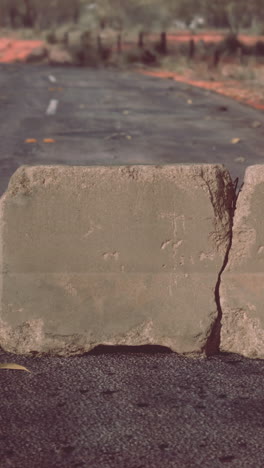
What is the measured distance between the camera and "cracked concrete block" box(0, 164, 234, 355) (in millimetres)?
4754

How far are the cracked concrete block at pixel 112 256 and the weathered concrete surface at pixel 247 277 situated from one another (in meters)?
0.06

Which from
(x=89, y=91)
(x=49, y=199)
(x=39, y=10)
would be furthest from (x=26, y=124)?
(x=39, y=10)

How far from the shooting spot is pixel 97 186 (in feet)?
15.6

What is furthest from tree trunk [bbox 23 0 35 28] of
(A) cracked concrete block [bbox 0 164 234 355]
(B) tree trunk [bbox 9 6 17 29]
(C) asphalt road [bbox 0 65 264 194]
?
(A) cracked concrete block [bbox 0 164 234 355]

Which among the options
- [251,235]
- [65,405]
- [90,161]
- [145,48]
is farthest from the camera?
[145,48]

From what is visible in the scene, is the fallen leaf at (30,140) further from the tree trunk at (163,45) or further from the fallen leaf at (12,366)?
the tree trunk at (163,45)

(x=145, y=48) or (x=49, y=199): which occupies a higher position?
(x=49, y=199)

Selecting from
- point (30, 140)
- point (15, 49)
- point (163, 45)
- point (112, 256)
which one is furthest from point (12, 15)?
point (112, 256)

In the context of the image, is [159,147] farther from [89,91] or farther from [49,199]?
[89,91]

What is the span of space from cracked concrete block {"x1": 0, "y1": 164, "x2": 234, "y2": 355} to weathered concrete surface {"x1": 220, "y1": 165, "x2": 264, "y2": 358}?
0.06 metres

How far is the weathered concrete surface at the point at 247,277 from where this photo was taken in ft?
15.6

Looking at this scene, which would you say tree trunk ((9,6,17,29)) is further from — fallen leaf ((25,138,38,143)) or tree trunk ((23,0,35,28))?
fallen leaf ((25,138,38,143))

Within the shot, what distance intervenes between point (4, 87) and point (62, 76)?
19.4 ft

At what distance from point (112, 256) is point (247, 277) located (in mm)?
690
